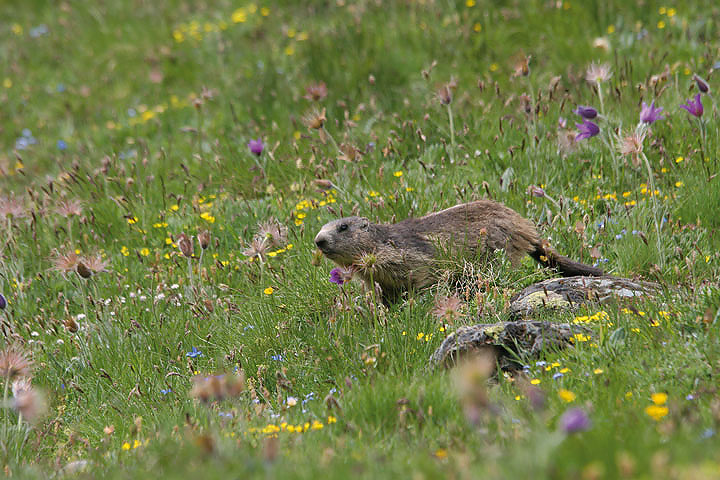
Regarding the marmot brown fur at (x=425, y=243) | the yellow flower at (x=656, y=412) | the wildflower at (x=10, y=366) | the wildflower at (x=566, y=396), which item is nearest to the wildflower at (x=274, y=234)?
the marmot brown fur at (x=425, y=243)

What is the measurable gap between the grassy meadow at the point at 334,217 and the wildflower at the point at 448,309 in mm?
44

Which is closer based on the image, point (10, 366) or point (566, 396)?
point (566, 396)

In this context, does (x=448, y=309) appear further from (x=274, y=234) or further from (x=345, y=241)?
(x=274, y=234)

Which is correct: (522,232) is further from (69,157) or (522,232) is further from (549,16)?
(69,157)

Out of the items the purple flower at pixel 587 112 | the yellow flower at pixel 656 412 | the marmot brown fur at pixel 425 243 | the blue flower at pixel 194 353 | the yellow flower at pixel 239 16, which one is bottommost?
the blue flower at pixel 194 353

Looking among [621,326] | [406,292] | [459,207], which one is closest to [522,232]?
[459,207]

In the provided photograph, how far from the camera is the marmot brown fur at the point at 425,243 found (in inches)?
217

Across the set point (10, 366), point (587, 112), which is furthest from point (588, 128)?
point (10, 366)

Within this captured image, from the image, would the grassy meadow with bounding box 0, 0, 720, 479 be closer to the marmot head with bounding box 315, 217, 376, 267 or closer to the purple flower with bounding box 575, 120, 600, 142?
the purple flower with bounding box 575, 120, 600, 142

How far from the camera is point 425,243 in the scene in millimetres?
Result: 5660

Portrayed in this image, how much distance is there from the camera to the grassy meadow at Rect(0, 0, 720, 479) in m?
3.42

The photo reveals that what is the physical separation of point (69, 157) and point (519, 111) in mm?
5669

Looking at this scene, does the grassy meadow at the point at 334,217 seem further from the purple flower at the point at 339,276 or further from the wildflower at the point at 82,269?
the purple flower at the point at 339,276

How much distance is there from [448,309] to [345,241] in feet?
3.82
